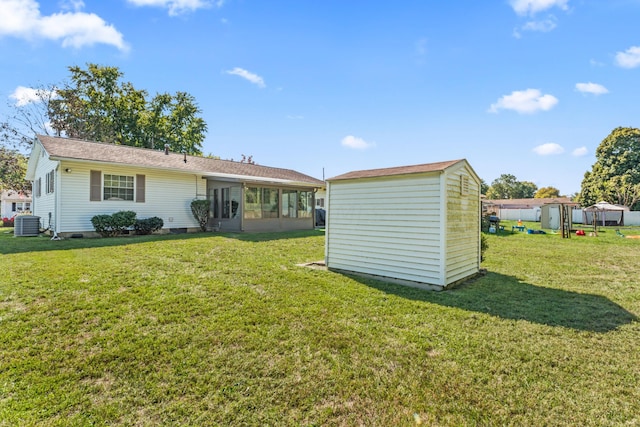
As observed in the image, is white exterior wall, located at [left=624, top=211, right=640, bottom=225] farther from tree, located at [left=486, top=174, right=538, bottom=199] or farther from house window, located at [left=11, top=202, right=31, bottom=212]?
house window, located at [left=11, top=202, right=31, bottom=212]

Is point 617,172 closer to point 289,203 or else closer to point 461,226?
point 289,203

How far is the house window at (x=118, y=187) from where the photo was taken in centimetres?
1112

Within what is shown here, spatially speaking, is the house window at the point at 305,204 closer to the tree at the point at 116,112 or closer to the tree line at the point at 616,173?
the tree at the point at 116,112

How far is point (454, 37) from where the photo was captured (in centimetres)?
969

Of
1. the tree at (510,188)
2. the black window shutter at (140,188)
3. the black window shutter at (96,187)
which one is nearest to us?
the black window shutter at (96,187)

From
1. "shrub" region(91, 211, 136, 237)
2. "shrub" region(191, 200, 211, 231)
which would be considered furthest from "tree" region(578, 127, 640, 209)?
"shrub" region(91, 211, 136, 237)

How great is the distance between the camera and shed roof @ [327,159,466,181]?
5.55 metres

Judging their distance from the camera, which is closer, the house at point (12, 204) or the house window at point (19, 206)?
the house at point (12, 204)

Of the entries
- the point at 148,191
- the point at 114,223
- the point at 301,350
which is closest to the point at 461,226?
the point at 301,350

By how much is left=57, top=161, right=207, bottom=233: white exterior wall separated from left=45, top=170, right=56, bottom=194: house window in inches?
43.2

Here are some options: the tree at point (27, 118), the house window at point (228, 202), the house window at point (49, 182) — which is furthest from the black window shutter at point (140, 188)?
the tree at point (27, 118)

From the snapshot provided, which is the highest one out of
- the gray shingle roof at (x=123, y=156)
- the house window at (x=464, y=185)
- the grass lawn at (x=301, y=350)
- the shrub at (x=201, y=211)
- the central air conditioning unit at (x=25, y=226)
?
the gray shingle roof at (x=123, y=156)

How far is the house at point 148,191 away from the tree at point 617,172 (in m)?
30.5

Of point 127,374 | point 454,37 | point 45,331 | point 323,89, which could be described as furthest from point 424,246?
point 323,89
